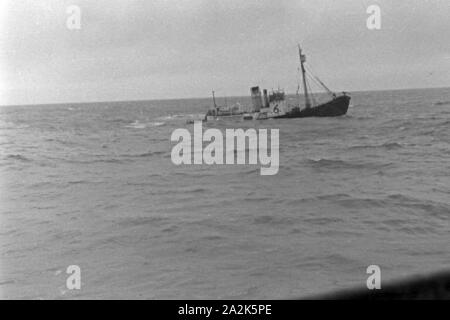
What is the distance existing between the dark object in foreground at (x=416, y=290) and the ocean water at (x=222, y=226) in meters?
6.34

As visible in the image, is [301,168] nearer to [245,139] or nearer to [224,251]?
[224,251]

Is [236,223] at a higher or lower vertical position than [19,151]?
lower

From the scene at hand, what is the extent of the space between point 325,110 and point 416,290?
190 feet

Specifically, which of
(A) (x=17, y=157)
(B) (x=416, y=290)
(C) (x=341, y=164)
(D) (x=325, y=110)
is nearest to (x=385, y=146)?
(C) (x=341, y=164)

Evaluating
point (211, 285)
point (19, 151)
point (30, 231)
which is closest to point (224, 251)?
point (211, 285)

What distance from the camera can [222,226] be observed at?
13.2m

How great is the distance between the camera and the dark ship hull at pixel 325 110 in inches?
2266

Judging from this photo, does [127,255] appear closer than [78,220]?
Yes

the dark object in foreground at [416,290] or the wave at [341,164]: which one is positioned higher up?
the dark object in foreground at [416,290]

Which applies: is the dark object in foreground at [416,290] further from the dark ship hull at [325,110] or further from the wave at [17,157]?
the dark ship hull at [325,110]

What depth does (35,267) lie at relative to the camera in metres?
10.4

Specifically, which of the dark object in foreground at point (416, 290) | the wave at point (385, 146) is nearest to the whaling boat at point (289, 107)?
the wave at point (385, 146)

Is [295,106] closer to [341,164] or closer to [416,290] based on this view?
[341,164]

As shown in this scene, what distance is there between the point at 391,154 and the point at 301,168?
7.29 meters
